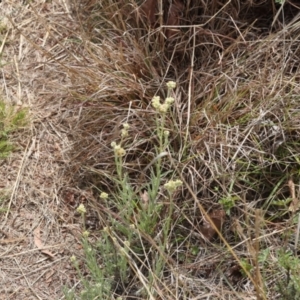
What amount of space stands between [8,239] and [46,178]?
279 mm

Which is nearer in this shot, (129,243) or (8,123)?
(129,243)

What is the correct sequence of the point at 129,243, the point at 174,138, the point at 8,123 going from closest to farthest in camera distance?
1. the point at 129,243
2. the point at 174,138
3. the point at 8,123

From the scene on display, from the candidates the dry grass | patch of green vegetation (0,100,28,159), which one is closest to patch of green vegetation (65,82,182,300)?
the dry grass

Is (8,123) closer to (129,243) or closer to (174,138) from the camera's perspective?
(174,138)

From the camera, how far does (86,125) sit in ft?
8.05

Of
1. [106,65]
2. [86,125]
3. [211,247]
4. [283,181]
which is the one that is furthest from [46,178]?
[283,181]

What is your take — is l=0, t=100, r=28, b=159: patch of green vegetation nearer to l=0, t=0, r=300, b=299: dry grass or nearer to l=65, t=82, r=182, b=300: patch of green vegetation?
l=0, t=0, r=300, b=299: dry grass

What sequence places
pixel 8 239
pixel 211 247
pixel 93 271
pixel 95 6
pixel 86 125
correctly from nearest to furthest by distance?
pixel 93 271
pixel 211 247
pixel 8 239
pixel 86 125
pixel 95 6

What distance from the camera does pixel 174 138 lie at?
2.26 meters

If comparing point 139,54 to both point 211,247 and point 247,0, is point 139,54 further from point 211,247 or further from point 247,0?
point 211,247

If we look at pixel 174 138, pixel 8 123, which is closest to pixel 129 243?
pixel 174 138

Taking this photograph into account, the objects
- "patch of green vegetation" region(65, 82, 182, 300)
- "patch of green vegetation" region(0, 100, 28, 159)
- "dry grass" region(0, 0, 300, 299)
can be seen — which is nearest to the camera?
"patch of green vegetation" region(65, 82, 182, 300)

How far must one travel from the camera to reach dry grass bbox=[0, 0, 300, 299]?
2.13 meters

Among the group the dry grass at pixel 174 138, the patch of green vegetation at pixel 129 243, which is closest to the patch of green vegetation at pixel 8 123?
the dry grass at pixel 174 138
